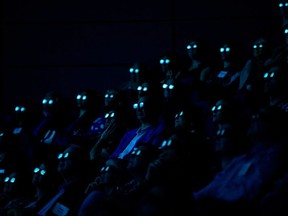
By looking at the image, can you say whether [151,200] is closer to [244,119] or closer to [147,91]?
[244,119]

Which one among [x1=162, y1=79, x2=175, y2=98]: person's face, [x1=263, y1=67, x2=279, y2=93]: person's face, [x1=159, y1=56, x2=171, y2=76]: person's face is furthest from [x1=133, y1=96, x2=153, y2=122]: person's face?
[x1=263, y1=67, x2=279, y2=93]: person's face

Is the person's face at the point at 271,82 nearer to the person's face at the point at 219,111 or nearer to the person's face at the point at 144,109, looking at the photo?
the person's face at the point at 219,111

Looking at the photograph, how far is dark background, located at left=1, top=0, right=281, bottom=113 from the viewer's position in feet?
24.0

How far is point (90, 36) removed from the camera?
→ 300 inches

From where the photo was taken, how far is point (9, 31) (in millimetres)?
7789

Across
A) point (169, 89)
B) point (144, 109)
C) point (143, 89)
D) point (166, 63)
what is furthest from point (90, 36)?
point (144, 109)

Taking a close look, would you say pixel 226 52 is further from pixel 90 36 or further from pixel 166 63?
pixel 90 36

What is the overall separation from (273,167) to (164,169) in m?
0.74

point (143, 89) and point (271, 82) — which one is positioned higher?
point (143, 89)

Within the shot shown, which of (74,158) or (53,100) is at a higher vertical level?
(53,100)

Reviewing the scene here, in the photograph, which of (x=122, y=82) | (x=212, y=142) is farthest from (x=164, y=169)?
(x=122, y=82)

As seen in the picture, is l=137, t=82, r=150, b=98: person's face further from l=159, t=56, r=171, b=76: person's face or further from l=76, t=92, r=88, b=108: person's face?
l=76, t=92, r=88, b=108: person's face

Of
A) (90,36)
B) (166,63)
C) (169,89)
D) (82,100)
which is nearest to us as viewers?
(169,89)

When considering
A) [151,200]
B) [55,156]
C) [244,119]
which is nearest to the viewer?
[151,200]
